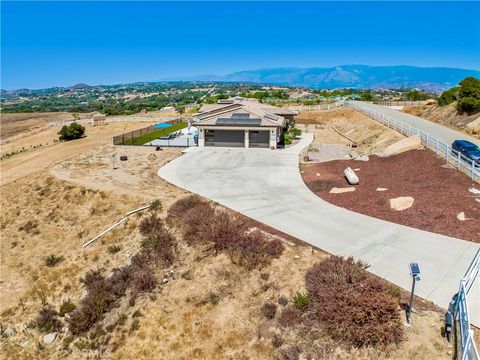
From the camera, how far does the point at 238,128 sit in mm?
35281

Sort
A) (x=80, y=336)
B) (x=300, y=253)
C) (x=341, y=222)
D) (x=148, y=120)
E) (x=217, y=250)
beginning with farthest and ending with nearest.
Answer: (x=148, y=120) < (x=341, y=222) < (x=217, y=250) < (x=300, y=253) < (x=80, y=336)

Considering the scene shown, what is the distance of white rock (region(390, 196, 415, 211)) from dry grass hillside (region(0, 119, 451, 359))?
6.68m

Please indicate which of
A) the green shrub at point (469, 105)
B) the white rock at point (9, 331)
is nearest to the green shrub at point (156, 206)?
the white rock at point (9, 331)

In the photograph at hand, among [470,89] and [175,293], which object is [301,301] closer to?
[175,293]

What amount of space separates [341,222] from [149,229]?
9.80m

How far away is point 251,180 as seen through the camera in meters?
24.5

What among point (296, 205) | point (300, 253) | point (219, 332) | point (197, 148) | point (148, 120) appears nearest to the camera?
point (219, 332)

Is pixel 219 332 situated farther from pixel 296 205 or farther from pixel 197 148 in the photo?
pixel 197 148

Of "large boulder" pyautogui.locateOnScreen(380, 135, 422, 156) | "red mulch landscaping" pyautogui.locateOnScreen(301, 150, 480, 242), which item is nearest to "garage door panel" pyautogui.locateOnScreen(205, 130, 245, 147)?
"red mulch landscaping" pyautogui.locateOnScreen(301, 150, 480, 242)

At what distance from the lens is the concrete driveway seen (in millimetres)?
11875

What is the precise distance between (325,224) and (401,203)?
4.77 m

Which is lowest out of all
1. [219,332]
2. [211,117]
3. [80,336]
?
[80,336]

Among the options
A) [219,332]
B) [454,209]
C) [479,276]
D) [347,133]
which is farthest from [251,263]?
[347,133]

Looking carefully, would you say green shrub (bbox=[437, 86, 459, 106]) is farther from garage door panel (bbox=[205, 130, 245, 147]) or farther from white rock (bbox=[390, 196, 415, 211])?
white rock (bbox=[390, 196, 415, 211])
